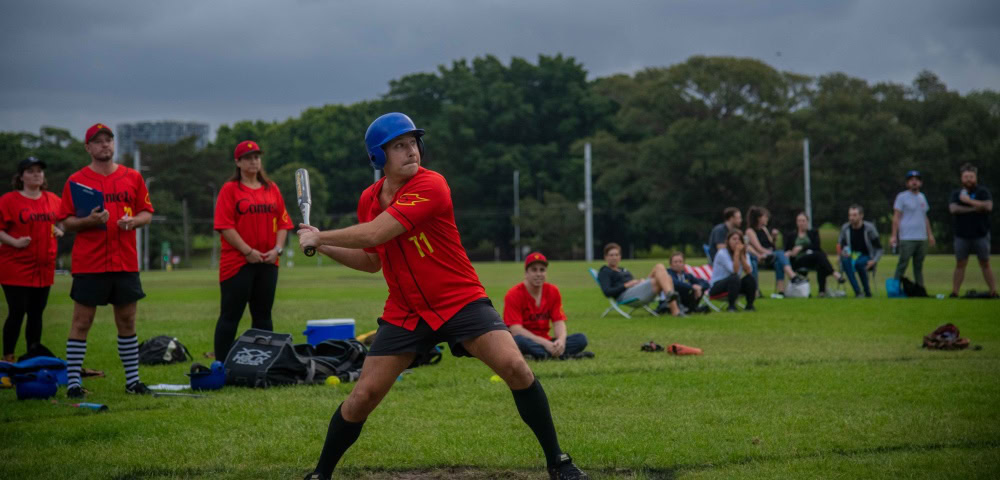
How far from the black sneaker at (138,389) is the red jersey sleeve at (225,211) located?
5.66ft

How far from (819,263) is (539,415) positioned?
57.1 feet

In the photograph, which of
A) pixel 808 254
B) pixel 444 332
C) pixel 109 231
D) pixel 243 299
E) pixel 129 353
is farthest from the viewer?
pixel 808 254

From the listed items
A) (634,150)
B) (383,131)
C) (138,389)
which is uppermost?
(634,150)

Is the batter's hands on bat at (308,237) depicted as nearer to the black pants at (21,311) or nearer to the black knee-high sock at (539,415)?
the black knee-high sock at (539,415)

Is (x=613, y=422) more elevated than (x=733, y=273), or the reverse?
(x=733, y=273)

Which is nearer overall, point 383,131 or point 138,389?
point 383,131

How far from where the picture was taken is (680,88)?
75812mm

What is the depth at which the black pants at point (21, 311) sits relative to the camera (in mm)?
11078

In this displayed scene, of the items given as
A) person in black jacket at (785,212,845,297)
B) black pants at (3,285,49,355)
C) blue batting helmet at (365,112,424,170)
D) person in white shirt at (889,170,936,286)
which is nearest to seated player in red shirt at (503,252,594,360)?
black pants at (3,285,49,355)

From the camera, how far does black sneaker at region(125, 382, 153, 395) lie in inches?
361

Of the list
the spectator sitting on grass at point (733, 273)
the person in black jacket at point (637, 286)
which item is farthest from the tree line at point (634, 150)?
the person in black jacket at point (637, 286)

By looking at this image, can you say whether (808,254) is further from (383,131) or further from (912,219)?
(383,131)

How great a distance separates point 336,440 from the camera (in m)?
5.48

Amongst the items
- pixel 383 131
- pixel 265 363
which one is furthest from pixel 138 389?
pixel 383 131
